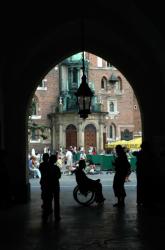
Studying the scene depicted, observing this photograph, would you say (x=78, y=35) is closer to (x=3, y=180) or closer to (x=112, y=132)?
(x=3, y=180)

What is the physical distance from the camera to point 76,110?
197 feet

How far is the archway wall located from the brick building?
39.7 metres

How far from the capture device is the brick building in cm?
6025

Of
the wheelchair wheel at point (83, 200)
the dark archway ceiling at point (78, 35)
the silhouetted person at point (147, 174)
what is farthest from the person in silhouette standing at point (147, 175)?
the dark archway ceiling at point (78, 35)

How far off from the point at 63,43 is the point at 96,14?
324cm

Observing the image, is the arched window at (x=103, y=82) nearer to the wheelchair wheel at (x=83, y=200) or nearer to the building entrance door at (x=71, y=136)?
the building entrance door at (x=71, y=136)

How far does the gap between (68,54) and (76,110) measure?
135 ft

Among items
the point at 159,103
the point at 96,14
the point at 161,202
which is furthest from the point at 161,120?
the point at 96,14

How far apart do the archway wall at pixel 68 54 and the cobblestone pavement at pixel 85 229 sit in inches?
89.7

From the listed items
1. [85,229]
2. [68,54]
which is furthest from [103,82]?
[85,229]

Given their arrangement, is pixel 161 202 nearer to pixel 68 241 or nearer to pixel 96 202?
pixel 96 202

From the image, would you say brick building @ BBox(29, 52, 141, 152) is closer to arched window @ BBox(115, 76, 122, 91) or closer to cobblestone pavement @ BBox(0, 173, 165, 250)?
arched window @ BBox(115, 76, 122, 91)

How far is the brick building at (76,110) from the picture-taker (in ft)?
198

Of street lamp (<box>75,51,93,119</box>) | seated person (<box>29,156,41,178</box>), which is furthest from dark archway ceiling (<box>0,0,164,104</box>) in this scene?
seated person (<box>29,156,41,178</box>)
